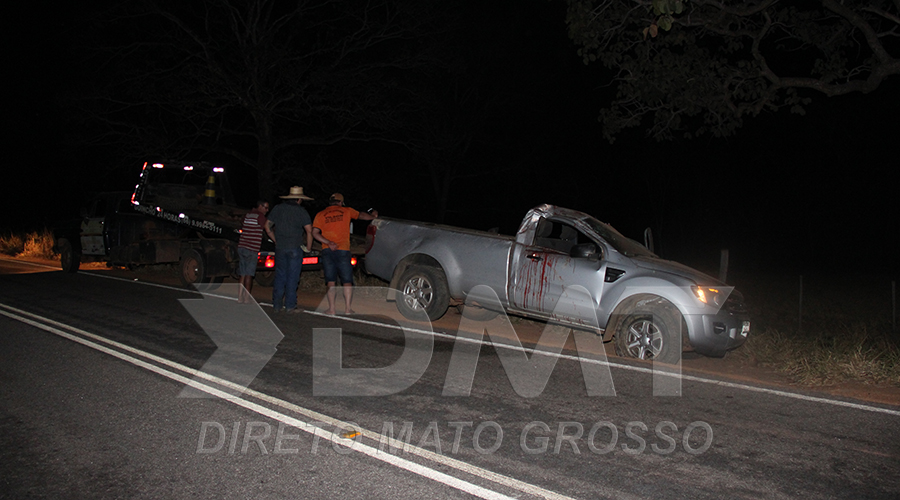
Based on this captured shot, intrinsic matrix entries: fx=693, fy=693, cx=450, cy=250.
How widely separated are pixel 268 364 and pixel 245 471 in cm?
281

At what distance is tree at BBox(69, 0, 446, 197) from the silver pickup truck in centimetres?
1089

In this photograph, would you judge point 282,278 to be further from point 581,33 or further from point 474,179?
point 474,179

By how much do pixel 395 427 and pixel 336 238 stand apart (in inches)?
214

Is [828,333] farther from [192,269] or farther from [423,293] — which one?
[192,269]

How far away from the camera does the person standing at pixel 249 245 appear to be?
11.5 metres

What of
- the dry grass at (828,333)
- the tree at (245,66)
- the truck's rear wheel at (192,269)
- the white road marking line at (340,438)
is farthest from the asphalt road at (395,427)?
the tree at (245,66)

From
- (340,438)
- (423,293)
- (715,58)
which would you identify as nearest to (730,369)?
(423,293)

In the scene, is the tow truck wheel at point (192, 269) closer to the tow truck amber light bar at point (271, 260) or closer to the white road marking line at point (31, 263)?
the tow truck amber light bar at point (271, 260)

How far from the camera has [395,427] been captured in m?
5.39

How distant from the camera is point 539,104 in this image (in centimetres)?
3597

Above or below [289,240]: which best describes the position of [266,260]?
below

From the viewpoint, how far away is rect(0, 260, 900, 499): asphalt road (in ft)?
14.6

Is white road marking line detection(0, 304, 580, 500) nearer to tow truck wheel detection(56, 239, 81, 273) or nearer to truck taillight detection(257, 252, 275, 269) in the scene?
truck taillight detection(257, 252, 275, 269)

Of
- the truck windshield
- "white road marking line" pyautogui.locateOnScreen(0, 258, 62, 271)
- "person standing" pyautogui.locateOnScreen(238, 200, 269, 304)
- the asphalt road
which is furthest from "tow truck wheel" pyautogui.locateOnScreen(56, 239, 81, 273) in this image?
the truck windshield
